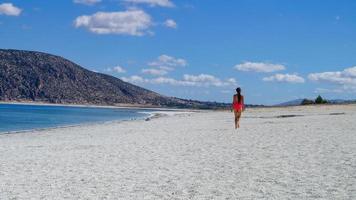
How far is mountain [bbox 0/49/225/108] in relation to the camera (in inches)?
6260

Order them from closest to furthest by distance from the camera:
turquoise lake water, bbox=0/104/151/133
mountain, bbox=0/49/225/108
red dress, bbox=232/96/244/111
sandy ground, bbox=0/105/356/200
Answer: sandy ground, bbox=0/105/356/200 < red dress, bbox=232/96/244/111 < turquoise lake water, bbox=0/104/151/133 < mountain, bbox=0/49/225/108

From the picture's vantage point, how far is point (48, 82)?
164 m

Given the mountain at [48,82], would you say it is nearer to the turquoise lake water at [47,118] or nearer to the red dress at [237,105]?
the turquoise lake water at [47,118]

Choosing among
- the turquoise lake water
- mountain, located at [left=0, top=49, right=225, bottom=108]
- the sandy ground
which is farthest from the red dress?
mountain, located at [left=0, top=49, right=225, bottom=108]

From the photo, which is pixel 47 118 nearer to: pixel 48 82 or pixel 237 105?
pixel 237 105

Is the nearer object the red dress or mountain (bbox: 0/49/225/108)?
the red dress

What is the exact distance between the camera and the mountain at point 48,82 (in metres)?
159

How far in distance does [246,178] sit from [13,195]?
4414 mm

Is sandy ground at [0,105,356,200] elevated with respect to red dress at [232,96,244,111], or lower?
lower

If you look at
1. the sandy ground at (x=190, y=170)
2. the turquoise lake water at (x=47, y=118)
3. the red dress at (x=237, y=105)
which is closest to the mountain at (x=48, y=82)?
the turquoise lake water at (x=47, y=118)

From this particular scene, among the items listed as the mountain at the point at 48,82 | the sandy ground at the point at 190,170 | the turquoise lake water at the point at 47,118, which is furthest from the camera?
the mountain at the point at 48,82

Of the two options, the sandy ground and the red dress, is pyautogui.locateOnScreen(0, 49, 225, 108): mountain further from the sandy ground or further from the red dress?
the sandy ground

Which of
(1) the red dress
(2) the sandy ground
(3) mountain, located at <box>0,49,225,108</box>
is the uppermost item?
(3) mountain, located at <box>0,49,225,108</box>

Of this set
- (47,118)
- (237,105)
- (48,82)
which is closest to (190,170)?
(237,105)
